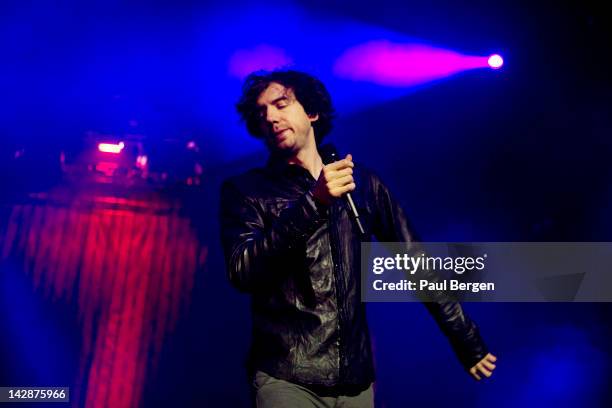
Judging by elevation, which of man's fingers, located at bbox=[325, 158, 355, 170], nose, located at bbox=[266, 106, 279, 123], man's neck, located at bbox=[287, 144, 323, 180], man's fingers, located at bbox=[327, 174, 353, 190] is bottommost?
man's fingers, located at bbox=[327, 174, 353, 190]

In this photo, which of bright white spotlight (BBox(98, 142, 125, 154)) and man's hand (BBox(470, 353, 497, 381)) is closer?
man's hand (BBox(470, 353, 497, 381))

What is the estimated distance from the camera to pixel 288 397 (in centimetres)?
184

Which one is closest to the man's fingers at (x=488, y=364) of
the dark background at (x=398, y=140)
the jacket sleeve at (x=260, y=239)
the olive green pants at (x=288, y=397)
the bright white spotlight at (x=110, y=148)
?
the olive green pants at (x=288, y=397)

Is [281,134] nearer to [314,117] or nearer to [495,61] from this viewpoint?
[314,117]

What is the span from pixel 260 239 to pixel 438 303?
35.9 inches

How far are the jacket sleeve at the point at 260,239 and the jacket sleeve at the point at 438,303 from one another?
605mm

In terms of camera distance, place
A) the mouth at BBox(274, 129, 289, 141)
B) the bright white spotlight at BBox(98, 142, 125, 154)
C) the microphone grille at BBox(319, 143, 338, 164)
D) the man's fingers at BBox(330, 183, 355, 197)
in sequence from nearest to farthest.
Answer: the man's fingers at BBox(330, 183, 355, 197), the microphone grille at BBox(319, 143, 338, 164), the mouth at BBox(274, 129, 289, 141), the bright white spotlight at BBox(98, 142, 125, 154)

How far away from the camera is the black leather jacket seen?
1.84 m

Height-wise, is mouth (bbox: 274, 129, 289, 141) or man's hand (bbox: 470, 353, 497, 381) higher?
mouth (bbox: 274, 129, 289, 141)

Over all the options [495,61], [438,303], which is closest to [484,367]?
[438,303]

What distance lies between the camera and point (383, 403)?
4.20m

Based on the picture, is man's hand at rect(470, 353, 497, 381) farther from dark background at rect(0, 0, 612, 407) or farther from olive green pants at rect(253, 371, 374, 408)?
dark background at rect(0, 0, 612, 407)

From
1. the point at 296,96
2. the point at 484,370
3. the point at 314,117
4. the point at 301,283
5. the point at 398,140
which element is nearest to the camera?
the point at 301,283

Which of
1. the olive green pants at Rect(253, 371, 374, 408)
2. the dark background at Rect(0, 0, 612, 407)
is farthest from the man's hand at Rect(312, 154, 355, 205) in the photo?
the dark background at Rect(0, 0, 612, 407)
